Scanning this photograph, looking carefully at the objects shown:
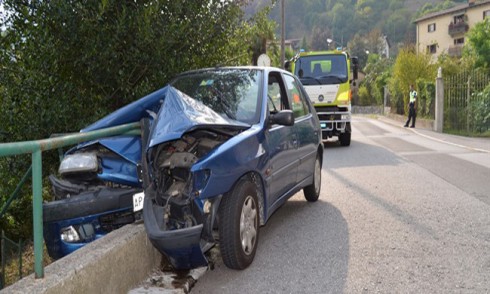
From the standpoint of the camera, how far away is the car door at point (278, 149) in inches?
196

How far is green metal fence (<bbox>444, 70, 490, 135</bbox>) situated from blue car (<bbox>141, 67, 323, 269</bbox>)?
16349 mm

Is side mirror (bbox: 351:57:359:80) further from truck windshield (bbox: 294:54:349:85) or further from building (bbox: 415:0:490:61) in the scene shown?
building (bbox: 415:0:490:61)

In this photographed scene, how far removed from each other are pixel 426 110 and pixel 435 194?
19.1 metres

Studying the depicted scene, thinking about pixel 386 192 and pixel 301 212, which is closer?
pixel 301 212

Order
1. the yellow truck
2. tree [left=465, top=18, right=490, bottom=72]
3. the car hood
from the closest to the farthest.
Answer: the car hood, the yellow truck, tree [left=465, top=18, right=490, bottom=72]

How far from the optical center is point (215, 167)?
391 centimetres

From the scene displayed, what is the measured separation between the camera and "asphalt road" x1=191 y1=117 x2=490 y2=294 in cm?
406

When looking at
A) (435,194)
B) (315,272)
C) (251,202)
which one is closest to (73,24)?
(251,202)

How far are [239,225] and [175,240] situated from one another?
0.67 meters

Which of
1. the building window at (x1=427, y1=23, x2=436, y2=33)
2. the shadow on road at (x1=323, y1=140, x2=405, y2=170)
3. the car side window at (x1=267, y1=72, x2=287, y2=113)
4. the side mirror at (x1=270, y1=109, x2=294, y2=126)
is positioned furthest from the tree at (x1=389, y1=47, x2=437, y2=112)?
the building window at (x1=427, y1=23, x2=436, y2=33)

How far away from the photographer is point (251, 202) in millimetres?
4441

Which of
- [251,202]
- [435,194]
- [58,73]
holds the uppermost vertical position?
[58,73]

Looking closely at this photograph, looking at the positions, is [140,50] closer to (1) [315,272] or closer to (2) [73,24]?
(2) [73,24]

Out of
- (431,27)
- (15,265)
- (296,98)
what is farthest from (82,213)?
(431,27)
